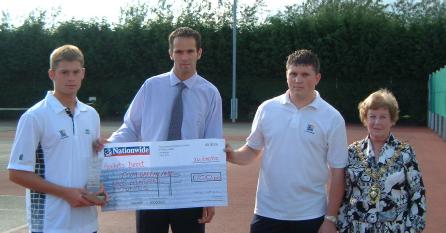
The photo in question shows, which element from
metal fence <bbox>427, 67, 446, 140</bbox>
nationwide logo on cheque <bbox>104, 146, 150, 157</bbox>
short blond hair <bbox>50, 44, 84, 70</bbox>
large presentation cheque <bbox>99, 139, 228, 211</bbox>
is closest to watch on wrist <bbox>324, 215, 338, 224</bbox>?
large presentation cheque <bbox>99, 139, 228, 211</bbox>

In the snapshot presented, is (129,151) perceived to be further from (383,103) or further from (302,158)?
(383,103)

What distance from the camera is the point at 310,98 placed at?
4.26m

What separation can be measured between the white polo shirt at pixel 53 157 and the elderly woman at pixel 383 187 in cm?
187

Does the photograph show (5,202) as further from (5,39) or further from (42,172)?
(5,39)

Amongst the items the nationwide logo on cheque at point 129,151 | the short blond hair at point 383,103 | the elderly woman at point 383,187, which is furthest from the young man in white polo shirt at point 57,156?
the short blond hair at point 383,103

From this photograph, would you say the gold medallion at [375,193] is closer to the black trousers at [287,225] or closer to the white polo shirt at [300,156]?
the white polo shirt at [300,156]

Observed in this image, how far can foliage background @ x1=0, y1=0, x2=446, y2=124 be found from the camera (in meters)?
31.1

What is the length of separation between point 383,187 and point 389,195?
7cm

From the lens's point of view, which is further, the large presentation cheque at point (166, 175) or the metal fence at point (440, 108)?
the metal fence at point (440, 108)

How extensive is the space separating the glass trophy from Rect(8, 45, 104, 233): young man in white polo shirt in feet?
0.13

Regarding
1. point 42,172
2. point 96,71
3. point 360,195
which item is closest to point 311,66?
point 360,195

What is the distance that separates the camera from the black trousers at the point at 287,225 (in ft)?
13.8

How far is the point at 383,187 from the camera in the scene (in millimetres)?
3980

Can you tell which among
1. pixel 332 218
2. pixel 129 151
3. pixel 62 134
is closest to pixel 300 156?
pixel 332 218
